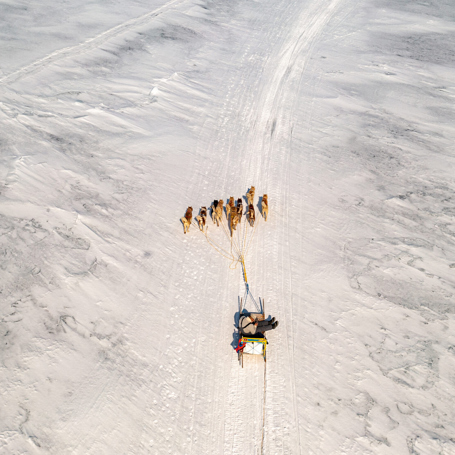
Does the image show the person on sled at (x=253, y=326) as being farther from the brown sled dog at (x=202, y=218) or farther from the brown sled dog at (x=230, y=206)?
the brown sled dog at (x=230, y=206)

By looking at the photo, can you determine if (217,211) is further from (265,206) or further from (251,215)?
(265,206)

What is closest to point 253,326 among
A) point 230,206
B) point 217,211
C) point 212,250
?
point 212,250

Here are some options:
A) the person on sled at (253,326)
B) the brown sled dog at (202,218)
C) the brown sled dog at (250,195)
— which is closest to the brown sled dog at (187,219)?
the brown sled dog at (202,218)

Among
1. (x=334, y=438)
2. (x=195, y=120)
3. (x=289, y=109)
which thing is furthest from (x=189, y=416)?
(x=289, y=109)

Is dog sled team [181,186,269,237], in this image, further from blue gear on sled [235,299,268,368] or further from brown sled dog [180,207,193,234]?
blue gear on sled [235,299,268,368]

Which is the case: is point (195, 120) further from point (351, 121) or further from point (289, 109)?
point (351, 121)

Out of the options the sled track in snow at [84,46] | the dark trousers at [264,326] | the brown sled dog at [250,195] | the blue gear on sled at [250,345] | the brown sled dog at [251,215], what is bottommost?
the blue gear on sled at [250,345]

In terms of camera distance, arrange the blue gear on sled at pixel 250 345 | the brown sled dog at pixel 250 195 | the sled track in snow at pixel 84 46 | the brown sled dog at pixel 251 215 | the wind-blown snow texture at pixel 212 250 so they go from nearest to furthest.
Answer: the wind-blown snow texture at pixel 212 250, the blue gear on sled at pixel 250 345, the brown sled dog at pixel 251 215, the brown sled dog at pixel 250 195, the sled track in snow at pixel 84 46
